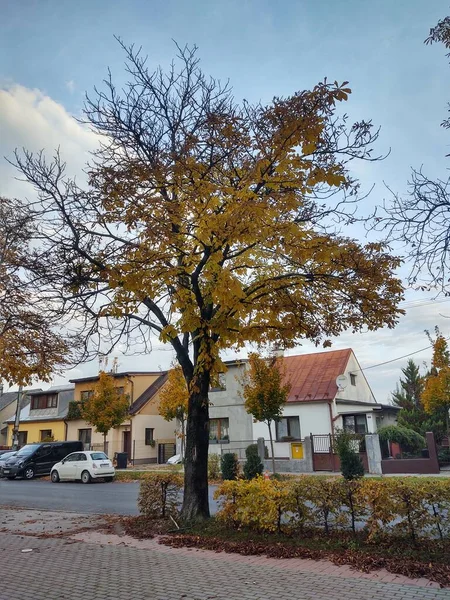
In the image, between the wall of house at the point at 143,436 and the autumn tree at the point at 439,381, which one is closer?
the autumn tree at the point at 439,381

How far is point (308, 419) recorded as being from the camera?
28516 mm

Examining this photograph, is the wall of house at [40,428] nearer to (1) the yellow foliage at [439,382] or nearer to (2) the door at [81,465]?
(2) the door at [81,465]

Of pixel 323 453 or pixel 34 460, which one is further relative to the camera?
pixel 34 460

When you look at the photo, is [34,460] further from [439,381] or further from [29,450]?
[439,381]

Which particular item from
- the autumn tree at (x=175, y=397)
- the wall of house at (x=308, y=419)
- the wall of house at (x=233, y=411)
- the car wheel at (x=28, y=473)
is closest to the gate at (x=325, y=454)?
the wall of house at (x=308, y=419)

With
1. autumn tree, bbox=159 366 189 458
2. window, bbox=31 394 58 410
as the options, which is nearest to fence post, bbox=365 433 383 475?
autumn tree, bbox=159 366 189 458

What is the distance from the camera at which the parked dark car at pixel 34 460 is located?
26.8 m

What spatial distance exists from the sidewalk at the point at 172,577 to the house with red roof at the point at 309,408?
1794 cm

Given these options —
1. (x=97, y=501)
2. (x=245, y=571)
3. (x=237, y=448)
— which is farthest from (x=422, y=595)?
(x=237, y=448)

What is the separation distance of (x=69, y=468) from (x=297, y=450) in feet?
39.1

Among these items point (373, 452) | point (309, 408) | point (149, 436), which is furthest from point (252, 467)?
point (149, 436)

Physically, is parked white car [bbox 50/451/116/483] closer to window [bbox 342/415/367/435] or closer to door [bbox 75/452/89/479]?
door [bbox 75/452/89/479]

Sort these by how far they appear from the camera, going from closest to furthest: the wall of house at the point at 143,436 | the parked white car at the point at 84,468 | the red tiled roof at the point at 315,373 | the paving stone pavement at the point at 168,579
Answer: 1. the paving stone pavement at the point at 168,579
2. the parked white car at the point at 84,468
3. the red tiled roof at the point at 315,373
4. the wall of house at the point at 143,436

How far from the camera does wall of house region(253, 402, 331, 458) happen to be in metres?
27.9
